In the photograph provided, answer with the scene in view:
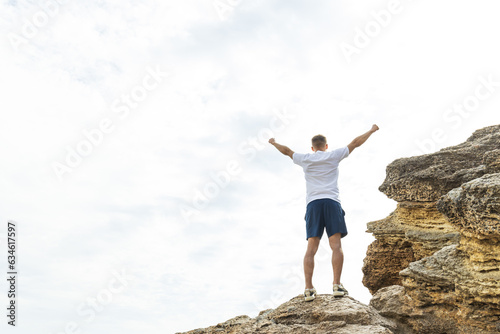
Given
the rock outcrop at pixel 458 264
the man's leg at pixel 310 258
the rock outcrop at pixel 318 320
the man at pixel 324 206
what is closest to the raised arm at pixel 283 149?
the man at pixel 324 206

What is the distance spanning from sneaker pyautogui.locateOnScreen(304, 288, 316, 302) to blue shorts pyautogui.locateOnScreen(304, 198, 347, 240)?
3.40 feet

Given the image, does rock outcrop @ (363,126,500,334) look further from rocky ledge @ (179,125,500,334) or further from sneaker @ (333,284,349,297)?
sneaker @ (333,284,349,297)

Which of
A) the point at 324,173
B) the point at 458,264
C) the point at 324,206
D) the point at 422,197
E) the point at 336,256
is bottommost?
the point at 458,264

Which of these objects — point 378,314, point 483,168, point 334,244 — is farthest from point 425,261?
point 483,168

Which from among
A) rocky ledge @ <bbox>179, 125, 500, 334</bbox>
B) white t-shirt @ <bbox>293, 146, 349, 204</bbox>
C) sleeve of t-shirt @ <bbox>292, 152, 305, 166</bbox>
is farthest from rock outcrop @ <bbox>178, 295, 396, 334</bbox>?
sleeve of t-shirt @ <bbox>292, 152, 305, 166</bbox>

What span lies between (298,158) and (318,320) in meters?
3.13

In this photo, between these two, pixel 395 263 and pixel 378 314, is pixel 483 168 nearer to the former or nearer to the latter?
pixel 395 263

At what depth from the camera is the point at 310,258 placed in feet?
25.9

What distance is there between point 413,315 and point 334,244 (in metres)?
2.06

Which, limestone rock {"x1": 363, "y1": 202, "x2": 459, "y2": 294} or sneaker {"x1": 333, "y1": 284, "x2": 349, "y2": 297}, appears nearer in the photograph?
sneaker {"x1": 333, "y1": 284, "x2": 349, "y2": 297}

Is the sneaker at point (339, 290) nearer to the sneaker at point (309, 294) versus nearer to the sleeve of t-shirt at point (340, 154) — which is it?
the sneaker at point (309, 294)

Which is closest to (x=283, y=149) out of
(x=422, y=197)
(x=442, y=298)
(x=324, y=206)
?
(x=324, y=206)

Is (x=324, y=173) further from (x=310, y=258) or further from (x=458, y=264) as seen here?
(x=458, y=264)

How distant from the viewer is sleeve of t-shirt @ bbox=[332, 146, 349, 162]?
813cm
